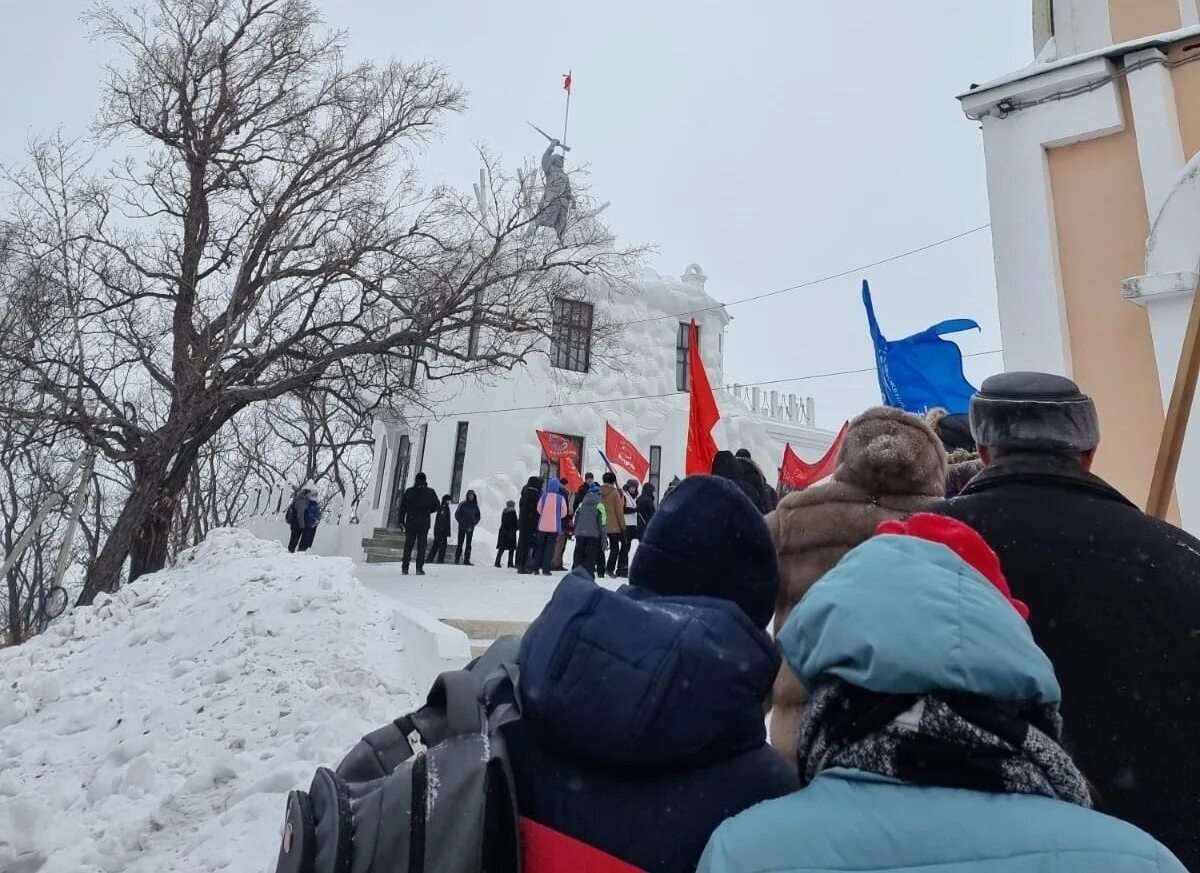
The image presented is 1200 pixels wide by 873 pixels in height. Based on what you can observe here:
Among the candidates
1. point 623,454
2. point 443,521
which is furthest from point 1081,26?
point 623,454

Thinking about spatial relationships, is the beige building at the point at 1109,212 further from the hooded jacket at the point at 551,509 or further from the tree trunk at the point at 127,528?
the tree trunk at the point at 127,528

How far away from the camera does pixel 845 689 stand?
3.65 ft

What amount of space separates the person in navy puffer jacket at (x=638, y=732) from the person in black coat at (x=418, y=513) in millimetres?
12406

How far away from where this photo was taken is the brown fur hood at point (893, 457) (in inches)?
103

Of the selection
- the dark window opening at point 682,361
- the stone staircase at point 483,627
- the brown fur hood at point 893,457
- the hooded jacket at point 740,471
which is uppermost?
the dark window opening at point 682,361

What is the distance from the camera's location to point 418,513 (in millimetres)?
13734

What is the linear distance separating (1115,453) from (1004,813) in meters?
5.72

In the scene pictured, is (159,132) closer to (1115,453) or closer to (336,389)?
(336,389)

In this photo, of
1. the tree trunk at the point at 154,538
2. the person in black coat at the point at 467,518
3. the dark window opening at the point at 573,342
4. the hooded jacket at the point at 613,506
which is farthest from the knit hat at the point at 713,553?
the dark window opening at the point at 573,342

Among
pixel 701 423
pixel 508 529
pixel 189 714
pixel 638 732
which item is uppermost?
pixel 701 423

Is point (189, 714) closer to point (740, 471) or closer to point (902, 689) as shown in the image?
point (740, 471)

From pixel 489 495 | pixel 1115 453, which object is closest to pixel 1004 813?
pixel 1115 453

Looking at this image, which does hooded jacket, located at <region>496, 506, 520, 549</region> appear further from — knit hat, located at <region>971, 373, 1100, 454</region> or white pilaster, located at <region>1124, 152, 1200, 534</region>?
knit hat, located at <region>971, 373, 1100, 454</region>

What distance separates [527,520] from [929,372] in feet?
31.8
